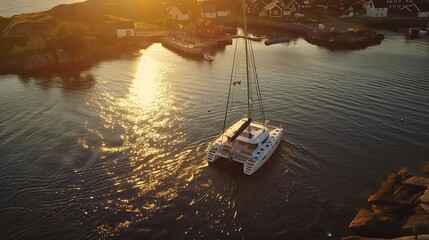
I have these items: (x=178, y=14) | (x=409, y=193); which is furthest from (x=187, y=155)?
(x=178, y=14)

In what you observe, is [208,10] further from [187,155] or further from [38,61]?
[187,155]

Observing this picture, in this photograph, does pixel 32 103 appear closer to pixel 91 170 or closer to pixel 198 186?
pixel 91 170

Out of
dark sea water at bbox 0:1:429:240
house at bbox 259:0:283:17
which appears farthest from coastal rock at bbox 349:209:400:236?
house at bbox 259:0:283:17

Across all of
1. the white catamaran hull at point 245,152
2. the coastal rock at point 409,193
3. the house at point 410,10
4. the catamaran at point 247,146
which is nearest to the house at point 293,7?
the house at point 410,10

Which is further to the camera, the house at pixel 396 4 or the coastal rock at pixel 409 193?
the house at pixel 396 4

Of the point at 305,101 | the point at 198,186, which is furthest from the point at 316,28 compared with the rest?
the point at 198,186

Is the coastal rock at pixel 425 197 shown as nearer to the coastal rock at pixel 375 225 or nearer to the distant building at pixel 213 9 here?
the coastal rock at pixel 375 225
